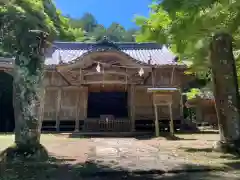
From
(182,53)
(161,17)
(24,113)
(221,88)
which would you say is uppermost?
(161,17)

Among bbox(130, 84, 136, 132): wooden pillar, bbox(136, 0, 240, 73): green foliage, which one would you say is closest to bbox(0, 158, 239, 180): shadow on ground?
bbox(136, 0, 240, 73): green foliage

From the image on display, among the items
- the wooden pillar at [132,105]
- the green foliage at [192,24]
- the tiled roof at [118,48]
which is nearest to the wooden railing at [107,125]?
the wooden pillar at [132,105]

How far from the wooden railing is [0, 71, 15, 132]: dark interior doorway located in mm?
7616

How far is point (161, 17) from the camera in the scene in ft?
29.0

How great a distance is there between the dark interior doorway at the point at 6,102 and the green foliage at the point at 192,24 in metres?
15.4

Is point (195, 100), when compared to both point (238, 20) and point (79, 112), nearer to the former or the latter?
point (79, 112)

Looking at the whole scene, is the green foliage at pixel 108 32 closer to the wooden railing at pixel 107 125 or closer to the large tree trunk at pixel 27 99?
the wooden railing at pixel 107 125

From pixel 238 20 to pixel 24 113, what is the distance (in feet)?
18.3

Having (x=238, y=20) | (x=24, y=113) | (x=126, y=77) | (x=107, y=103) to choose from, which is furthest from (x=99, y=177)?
(x=107, y=103)

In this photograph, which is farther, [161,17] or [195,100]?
[195,100]

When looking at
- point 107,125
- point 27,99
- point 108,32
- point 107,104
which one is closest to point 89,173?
point 27,99

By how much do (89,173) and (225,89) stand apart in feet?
15.9

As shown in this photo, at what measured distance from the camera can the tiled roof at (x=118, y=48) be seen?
21922 mm

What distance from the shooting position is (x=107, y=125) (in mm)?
18062
